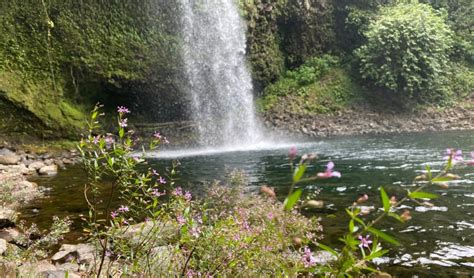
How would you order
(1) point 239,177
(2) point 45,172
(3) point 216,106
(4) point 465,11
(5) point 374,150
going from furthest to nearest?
(4) point 465,11, (3) point 216,106, (5) point 374,150, (2) point 45,172, (1) point 239,177

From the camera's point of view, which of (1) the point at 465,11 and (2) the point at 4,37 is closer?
(2) the point at 4,37

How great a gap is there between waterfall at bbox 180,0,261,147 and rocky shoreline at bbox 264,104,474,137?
184 cm

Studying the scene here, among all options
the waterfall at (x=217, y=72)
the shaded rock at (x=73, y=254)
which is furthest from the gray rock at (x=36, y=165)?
the shaded rock at (x=73, y=254)

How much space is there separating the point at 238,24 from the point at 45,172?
12.0 meters

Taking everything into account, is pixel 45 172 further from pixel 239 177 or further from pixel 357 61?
pixel 357 61

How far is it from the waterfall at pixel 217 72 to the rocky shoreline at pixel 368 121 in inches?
72.4

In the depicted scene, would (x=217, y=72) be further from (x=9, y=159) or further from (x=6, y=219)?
(x=6, y=219)

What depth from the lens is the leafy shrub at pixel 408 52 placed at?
2070 cm

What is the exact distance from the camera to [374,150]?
45.4ft

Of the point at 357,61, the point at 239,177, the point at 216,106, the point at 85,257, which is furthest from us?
the point at 357,61

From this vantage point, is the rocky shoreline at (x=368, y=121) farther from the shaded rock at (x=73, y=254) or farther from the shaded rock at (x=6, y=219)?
the shaded rock at (x=73, y=254)

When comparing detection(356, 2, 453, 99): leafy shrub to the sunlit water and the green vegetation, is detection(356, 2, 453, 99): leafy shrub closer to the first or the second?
the green vegetation

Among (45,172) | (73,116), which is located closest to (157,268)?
(45,172)

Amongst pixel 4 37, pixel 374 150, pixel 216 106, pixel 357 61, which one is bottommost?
pixel 374 150
